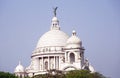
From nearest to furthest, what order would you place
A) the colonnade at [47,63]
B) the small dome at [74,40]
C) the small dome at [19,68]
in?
the small dome at [74,40]
the colonnade at [47,63]
the small dome at [19,68]

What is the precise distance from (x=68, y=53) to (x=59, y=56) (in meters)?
7.97

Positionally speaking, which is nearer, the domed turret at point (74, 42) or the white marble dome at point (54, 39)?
the domed turret at point (74, 42)

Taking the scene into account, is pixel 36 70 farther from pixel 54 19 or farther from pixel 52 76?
pixel 52 76

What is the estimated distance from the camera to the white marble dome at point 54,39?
140 m

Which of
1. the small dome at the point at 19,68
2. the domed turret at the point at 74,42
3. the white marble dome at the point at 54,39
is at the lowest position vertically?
the small dome at the point at 19,68

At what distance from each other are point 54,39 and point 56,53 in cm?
413

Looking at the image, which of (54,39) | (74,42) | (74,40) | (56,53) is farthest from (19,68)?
(74,40)

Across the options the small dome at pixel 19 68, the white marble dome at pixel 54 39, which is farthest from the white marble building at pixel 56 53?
the small dome at pixel 19 68

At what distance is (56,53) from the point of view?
13800cm

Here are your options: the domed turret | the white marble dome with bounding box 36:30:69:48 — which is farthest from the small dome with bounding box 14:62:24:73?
the domed turret

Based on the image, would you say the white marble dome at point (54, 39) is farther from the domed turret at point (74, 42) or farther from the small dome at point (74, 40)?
the domed turret at point (74, 42)

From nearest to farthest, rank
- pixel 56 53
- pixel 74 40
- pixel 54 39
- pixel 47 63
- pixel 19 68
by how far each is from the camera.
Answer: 1. pixel 74 40
2. pixel 56 53
3. pixel 47 63
4. pixel 54 39
5. pixel 19 68

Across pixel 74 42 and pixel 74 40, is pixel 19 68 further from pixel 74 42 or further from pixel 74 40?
pixel 74 40

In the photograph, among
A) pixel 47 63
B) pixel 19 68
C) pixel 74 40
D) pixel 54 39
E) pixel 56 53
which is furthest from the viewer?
pixel 19 68
